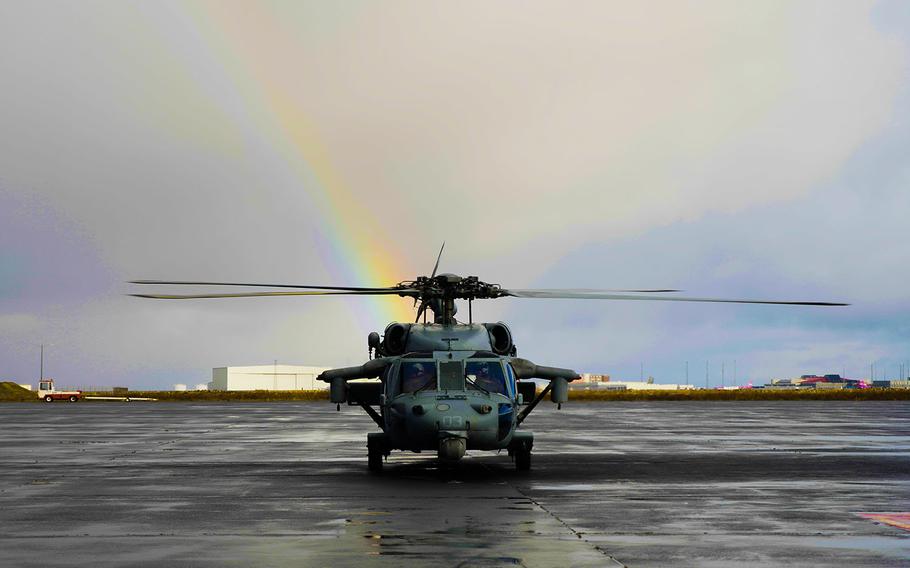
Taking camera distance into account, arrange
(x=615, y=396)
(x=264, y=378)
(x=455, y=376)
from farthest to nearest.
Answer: (x=264, y=378) → (x=615, y=396) → (x=455, y=376)

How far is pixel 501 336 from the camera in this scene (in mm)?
27266

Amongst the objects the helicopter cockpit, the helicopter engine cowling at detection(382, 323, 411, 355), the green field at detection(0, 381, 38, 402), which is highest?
the helicopter engine cowling at detection(382, 323, 411, 355)

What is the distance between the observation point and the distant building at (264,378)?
169 m

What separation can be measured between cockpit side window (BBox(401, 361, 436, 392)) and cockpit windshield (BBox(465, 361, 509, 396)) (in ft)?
2.59

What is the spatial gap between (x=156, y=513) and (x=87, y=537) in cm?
263

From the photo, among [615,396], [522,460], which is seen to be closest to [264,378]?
[615,396]

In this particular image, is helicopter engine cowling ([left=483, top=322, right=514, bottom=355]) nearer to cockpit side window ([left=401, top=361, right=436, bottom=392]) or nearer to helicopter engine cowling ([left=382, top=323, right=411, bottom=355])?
Answer: helicopter engine cowling ([left=382, top=323, right=411, bottom=355])

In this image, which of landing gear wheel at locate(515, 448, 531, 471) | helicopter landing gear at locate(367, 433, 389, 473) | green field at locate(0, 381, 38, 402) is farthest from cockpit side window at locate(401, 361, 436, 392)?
green field at locate(0, 381, 38, 402)

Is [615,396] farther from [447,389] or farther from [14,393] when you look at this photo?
[447,389]

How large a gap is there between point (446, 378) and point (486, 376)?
0.92m

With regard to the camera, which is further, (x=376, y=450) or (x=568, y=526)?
(x=376, y=450)

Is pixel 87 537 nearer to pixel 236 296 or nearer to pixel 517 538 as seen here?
pixel 517 538

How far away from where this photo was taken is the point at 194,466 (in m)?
26.3

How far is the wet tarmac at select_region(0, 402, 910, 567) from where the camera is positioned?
12719 mm
